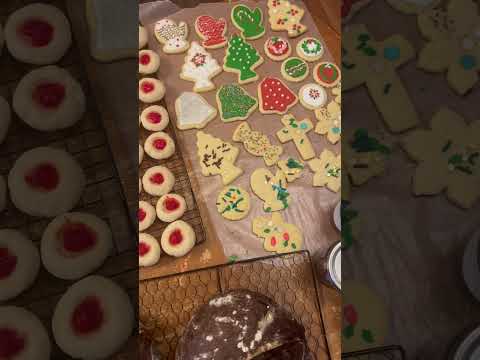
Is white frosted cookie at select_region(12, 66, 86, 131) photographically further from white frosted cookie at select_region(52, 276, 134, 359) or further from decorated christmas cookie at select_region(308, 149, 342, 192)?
decorated christmas cookie at select_region(308, 149, 342, 192)

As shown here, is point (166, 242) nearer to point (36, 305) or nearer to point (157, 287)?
point (157, 287)

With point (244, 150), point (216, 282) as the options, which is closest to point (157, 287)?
point (216, 282)

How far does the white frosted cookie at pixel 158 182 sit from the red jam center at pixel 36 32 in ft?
1.02

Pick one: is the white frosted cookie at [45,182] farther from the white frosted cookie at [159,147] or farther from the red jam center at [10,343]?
the white frosted cookie at [159,147]

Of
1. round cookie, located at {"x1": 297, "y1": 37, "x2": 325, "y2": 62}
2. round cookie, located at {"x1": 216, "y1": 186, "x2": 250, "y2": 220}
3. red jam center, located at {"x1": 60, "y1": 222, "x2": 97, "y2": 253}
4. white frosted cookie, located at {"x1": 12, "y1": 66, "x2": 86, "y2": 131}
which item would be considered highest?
round cookie, located at {"x1": 297, "y1": 37, "x2": 325, "y2": 62}

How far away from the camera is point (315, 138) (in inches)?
36.7

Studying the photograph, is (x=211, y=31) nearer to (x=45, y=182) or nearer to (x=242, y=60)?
(x=242, y=60)

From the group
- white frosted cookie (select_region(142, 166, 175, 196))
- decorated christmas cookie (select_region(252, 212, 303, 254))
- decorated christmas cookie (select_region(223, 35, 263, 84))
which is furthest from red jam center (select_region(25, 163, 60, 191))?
decorated christmas cookie (select_region(223, 35, 263, 84))

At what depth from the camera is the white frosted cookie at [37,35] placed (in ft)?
2.11

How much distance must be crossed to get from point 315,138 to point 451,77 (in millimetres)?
288

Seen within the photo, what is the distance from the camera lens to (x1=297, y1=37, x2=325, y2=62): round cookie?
3.27 feet

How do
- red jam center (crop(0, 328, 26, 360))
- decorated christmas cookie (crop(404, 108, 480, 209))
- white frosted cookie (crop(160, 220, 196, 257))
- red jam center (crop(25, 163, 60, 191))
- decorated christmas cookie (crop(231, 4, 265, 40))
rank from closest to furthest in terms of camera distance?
1. red jam center (crop(0, 328, 26, 360))
2. red jam center (crop(25, 163, 60, 191))
3. decorated christmas cookie (crop(404, 108, 480, 209))
4. white frosted cookie (crop(160, 220, 196, 257))
5. decorated christmas cookie (crop(231, 4, 265, 40))

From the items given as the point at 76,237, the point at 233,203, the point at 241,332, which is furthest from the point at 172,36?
the point at 241,332

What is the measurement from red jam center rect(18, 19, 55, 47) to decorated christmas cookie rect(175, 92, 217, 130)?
0.32 metres
